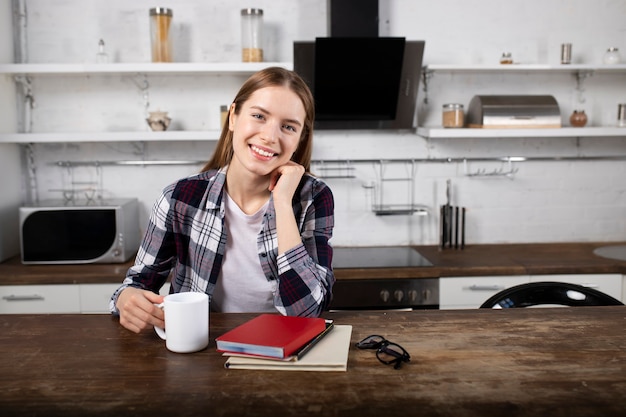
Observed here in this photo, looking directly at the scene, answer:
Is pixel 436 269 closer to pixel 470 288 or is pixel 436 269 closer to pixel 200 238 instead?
pixel 470 288

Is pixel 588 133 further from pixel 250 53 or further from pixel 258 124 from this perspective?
pixel 258 124

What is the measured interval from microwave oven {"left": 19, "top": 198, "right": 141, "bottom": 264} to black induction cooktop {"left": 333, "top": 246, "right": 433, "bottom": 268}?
→ 1.10 meters

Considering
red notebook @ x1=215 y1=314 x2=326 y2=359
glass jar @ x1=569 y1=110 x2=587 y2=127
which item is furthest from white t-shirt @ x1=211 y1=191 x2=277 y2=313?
glass jar @ x1=569 y1=110 x2=587 y2=127

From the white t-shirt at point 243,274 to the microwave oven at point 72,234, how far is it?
1.38 m

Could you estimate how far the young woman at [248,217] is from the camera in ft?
5.97

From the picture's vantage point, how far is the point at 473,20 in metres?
3.58

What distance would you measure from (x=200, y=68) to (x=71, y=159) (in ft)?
3.16

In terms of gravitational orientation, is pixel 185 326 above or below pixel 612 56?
below

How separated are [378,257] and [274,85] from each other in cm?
163

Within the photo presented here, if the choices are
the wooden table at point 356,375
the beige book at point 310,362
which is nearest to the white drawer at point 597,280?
the wooden table at point 356,375

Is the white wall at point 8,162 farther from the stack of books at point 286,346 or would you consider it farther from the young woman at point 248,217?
the stack of books at point 286,346

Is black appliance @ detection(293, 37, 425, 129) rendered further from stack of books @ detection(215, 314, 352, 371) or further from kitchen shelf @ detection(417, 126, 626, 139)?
stack of books @ detection(215, 314, 352, 371)

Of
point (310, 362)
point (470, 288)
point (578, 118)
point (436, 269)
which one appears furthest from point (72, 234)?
point (578, 118)

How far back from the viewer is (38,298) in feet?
9.59
